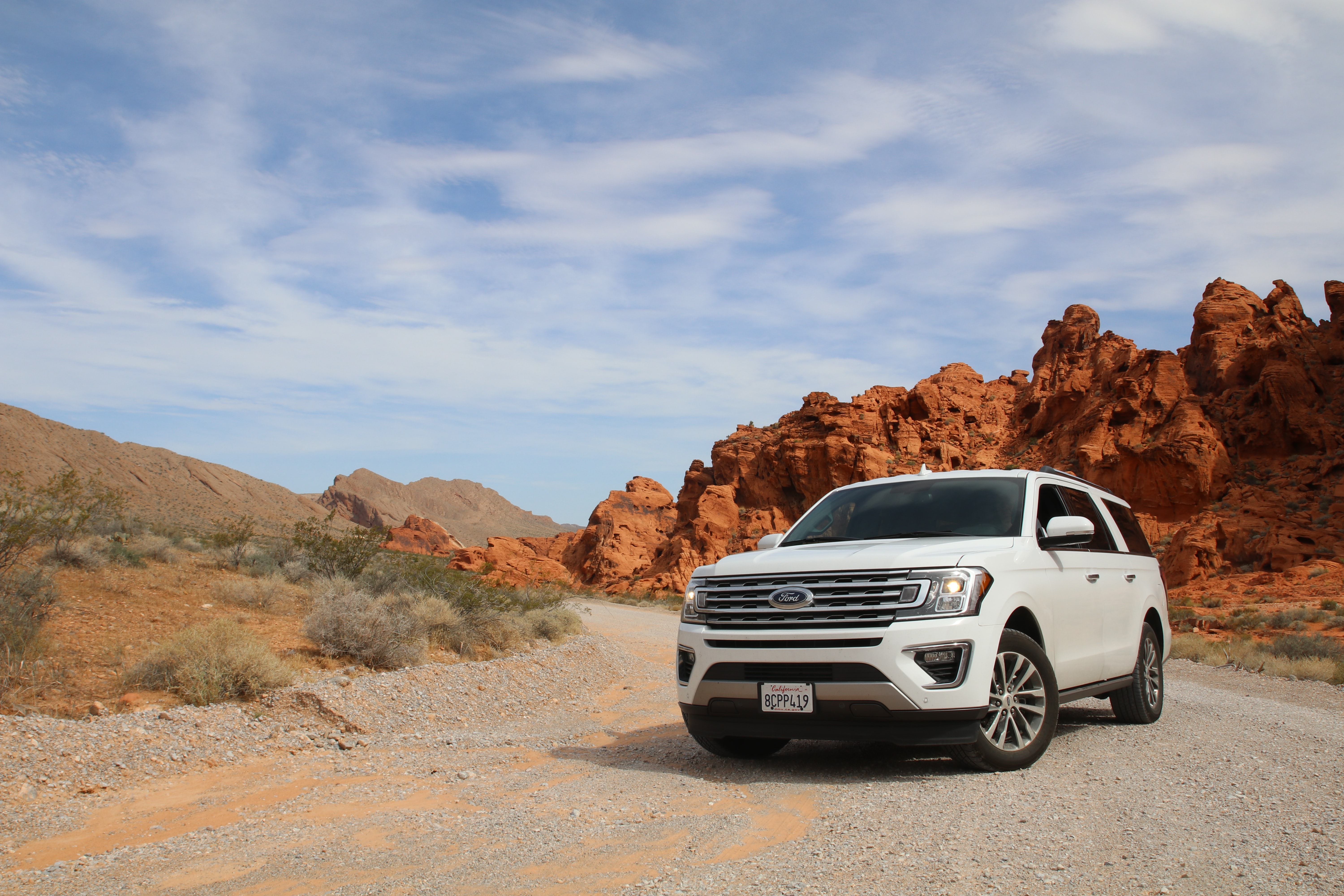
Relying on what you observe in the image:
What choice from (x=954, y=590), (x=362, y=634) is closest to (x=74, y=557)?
(x=362, y=634)

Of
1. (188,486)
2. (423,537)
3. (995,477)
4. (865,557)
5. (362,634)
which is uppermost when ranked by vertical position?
(188,486)

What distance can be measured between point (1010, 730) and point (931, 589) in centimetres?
123

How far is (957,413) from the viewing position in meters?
59.0

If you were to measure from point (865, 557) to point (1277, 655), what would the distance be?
1481 cm

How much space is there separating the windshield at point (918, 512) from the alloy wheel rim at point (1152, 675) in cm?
248

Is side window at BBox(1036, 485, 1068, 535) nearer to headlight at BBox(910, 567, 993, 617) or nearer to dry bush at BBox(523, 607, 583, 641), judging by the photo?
headlight at BBox(910, 567, 993, 617)

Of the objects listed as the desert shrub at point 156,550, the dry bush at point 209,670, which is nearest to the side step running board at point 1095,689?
the dry bush at point 209,670

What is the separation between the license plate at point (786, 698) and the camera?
5.37m

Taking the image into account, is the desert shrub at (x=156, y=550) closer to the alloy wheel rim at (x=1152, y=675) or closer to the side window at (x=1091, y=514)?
the side window at (x=1091, y=514)

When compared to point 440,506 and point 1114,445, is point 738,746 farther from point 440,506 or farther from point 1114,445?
point 440,506

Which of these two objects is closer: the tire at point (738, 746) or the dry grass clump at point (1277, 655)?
the tire at point (738, 746)

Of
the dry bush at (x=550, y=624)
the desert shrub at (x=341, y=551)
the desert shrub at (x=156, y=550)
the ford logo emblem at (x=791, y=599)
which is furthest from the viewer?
the desert shrub at (x=341, y=551)

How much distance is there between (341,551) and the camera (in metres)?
15.8

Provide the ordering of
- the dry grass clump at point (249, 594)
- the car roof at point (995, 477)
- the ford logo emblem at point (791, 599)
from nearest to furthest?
the ford logo emblem at point (791, 599) < the car roof at point (995, 477) < the dry grass clump at point (249, 594)
